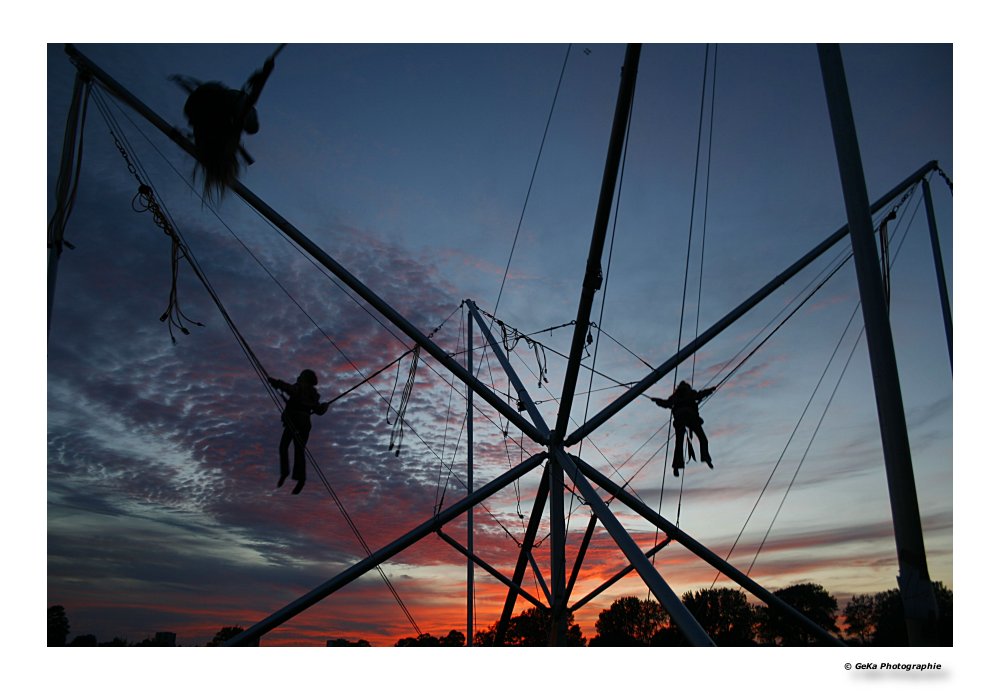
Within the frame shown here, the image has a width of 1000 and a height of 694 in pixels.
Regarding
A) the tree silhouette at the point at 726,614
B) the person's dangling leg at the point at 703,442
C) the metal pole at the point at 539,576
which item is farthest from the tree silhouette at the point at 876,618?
the tree silhouette at the point at 726,614

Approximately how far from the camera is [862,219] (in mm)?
6660

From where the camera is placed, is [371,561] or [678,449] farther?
[678,449]

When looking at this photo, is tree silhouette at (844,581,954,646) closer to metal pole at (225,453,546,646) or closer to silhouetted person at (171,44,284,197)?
metal pole at (225,453,546,646)

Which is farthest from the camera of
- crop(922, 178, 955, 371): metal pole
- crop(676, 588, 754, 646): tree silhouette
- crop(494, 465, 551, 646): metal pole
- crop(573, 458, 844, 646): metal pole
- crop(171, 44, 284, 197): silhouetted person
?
crop(676, 588, 754, 646): tree silhouette

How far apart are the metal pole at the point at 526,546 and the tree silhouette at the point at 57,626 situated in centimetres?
772

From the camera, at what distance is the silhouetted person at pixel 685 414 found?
1120 cm

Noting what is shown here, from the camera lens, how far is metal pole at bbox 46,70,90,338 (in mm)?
7484

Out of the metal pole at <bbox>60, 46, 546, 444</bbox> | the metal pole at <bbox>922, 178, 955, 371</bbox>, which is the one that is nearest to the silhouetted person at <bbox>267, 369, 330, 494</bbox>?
the metal pole at <bbox>60, 46, 546, 444</bbox>

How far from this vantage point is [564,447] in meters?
12.3

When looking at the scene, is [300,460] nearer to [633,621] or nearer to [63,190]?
[63,190]

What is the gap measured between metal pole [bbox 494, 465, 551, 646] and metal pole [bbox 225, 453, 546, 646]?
0.88m

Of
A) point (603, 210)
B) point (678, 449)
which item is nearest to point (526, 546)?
point (678, 449)

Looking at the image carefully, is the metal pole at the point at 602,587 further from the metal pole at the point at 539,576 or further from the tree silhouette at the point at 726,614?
the tree silhouette at the point at 726,614

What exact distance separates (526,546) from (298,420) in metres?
6.42
